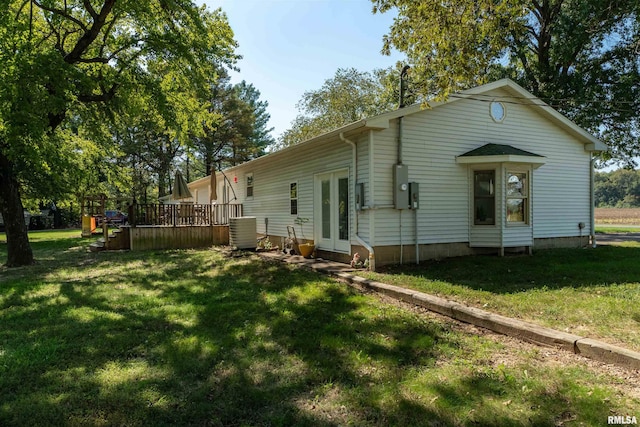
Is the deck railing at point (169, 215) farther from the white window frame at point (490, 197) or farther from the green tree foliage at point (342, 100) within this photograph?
the green tree foliage at point (342, 100)

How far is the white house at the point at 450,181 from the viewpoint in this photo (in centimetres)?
797

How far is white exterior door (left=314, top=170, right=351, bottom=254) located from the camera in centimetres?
889

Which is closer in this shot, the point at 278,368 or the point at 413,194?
the point at 278,368

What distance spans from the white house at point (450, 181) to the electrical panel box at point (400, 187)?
0.07 ft

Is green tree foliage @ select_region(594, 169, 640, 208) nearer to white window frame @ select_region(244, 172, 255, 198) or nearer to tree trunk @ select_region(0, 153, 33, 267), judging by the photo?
white window frame @ select_region(244, 172, 255, 198)

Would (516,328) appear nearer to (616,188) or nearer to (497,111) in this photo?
(497,111)

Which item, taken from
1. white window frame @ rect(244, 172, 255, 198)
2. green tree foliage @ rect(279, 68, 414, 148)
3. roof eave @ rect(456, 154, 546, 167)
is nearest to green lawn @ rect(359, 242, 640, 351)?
roof eave @ rect(456, 154, 546, 167)

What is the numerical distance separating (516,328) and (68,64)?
974 centimetres

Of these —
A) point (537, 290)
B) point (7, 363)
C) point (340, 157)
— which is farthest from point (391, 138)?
point (7, 363)

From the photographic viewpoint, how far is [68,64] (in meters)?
8.30

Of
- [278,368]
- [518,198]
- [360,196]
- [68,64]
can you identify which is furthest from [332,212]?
[68,64]

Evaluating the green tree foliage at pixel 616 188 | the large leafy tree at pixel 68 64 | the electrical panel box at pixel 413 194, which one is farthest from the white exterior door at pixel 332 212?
the green tree foliage at pixel 616 188

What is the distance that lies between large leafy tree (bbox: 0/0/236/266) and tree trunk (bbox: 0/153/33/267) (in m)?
0.02

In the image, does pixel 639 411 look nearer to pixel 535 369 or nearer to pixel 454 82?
pixel 535 369
